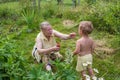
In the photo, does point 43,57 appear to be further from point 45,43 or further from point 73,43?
point 73,43

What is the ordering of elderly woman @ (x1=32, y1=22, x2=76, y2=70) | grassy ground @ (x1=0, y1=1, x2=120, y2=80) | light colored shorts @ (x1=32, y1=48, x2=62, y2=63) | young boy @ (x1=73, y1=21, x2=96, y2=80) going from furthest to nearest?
grassy ground @ (x1=0, y1=1, x2=120, y2=80) → light colored shorts @ (x1=32, y1=48, x2=62, y2=63) → elderly woman @ (x1=32, y1=22, x2=76, y2=70) → young boy @ (x1=73, y1=21, x2=96, y2=80)

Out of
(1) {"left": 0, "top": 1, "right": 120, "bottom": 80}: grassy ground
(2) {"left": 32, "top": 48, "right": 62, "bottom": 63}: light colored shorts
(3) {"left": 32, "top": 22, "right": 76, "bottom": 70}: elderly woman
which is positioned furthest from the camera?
(1) {"left": 0, "top": 1, "right": 120, "bottom": 80}: grassy ground

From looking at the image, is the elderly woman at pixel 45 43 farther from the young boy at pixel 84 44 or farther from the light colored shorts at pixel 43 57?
the young boy at pixel 84 44

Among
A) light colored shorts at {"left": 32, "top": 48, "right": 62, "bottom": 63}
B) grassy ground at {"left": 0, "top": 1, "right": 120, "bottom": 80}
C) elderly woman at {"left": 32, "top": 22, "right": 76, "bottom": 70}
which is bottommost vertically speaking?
grassy ground at {"left": 0, "top": 1, "right": 120, "bottom": 80}

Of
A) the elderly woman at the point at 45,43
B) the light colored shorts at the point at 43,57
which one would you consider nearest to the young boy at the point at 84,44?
the elderly woman at the point at 45,43

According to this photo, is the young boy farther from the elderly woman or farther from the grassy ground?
the grassy ground

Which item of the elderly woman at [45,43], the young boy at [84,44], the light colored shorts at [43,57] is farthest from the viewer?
the light colored shorts at [43,57]

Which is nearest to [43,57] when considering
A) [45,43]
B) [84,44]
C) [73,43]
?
[45,43]

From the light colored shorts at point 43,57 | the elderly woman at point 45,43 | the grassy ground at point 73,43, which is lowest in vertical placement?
the grassy ground at point 73,43

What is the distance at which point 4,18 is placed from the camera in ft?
32.5

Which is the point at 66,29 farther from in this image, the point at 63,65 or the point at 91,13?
the point at 63,65

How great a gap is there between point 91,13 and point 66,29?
80 centimetres

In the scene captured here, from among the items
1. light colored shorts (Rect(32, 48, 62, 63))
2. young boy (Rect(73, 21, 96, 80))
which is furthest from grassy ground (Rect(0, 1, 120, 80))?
young boy (Rect(73, 21, 96, 80))

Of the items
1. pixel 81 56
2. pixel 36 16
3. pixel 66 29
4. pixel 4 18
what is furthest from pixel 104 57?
pixel 4 18
